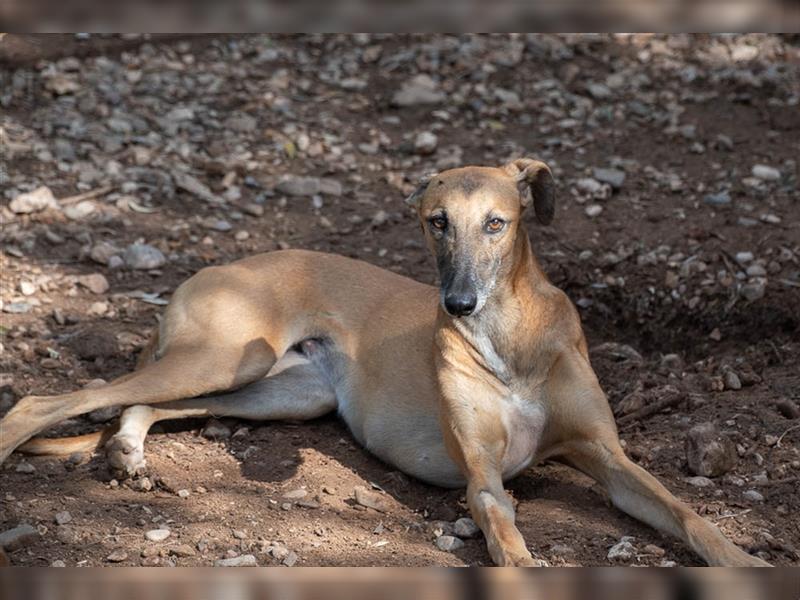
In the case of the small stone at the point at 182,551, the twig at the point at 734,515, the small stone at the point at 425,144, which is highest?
the small stone at the point at 425,144

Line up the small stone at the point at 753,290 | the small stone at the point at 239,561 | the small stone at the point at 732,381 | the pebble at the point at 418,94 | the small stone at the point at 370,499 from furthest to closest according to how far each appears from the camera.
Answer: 1. the pebble at the point at 418,94
2. the small stone at the point at 753,290
3. the small stone at the point at 732,381
4. the small stone at the point at 370,499
5. the small stone at the point at 239,561

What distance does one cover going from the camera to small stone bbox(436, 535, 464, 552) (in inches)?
174

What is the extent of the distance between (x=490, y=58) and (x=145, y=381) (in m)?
4.89

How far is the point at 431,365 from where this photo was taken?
5457mm

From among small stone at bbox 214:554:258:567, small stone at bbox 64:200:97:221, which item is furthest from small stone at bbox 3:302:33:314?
small stone at bbox 214:554:258:567

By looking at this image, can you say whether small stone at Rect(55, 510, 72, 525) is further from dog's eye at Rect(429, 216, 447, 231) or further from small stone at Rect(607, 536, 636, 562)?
small stone at Rect(607, 536, 636, 562)

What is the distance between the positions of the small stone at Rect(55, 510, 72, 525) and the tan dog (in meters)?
0.51

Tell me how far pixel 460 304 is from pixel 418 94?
461 cm

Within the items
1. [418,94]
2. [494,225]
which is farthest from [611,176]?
[494,225]

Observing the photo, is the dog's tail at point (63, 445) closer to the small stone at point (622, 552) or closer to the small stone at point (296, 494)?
the small stone at point (296, 494)

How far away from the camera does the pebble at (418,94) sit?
883 centimetres

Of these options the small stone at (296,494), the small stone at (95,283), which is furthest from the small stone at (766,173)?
the small stone at (95,283)

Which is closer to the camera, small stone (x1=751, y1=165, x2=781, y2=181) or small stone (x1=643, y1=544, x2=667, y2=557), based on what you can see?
small stone (x1=643, y1=544, x2=667, y2=557)

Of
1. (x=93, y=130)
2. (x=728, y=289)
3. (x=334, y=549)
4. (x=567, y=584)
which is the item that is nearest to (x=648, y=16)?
(x=567, y=584)
